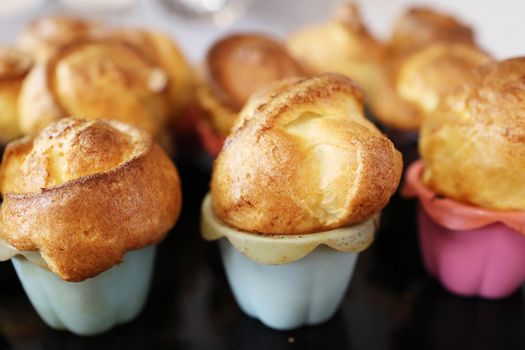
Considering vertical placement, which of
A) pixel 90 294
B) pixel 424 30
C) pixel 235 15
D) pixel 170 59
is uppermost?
pixel 424 30

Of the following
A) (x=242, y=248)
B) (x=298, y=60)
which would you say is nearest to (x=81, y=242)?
(x=242, y=248)

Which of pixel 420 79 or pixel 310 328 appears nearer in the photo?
pixel 310 328

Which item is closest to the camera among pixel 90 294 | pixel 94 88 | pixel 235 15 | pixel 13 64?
pixel 90 294

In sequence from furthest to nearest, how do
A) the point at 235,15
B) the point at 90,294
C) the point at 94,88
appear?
the point at 235,15 → the point at 94,88 → the point at 90,294

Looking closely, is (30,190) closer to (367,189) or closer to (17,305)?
(17,305)

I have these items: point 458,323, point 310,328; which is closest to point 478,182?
point 458,323

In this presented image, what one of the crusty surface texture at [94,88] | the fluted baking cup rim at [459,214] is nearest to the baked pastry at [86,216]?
the crusty surface texture at [94,88]

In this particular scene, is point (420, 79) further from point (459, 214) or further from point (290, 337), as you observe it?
point (290, 337)

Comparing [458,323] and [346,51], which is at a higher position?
[346,51]
